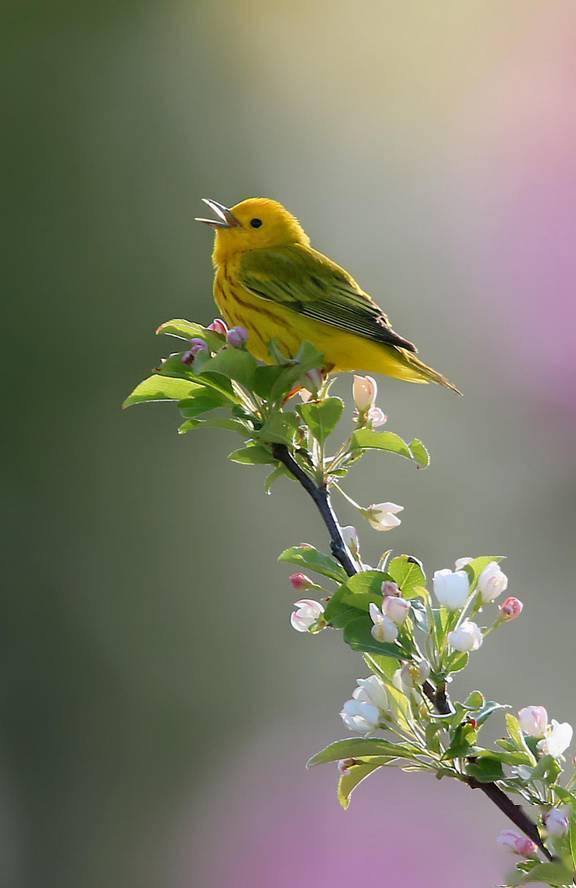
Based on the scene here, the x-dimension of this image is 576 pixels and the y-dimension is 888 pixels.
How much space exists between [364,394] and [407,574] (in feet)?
1.31

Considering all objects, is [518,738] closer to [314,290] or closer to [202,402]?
[202,402]

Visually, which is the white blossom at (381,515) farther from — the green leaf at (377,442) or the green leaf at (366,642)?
the green leaf at (366,642)

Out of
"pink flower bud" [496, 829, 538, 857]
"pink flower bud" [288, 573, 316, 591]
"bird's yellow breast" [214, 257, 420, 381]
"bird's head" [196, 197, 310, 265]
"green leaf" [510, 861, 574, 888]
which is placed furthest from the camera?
"bird's head" [196, 197, 310, 265]

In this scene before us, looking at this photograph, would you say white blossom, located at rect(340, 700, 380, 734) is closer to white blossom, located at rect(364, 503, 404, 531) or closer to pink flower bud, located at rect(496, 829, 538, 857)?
pink flower bud, located at rect(496, 829, 538, 857)

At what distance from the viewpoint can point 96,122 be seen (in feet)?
21.7

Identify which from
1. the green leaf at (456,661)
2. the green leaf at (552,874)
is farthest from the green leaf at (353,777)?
the green leaf at (552,874)

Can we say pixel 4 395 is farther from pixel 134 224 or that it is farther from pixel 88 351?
pixel 134 224

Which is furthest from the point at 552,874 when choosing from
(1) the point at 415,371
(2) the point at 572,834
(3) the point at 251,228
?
(3) the point at 251,228

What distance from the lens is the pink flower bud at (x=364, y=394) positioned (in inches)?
63.2

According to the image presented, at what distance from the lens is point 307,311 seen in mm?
2613

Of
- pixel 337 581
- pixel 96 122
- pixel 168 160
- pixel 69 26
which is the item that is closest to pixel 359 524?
pixel 168 160

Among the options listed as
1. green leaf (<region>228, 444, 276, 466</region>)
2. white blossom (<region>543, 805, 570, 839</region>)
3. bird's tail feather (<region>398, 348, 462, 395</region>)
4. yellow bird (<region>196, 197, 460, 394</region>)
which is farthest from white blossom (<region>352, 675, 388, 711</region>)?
bird's tail feather (<region>398, 348, 462, 395</region>)

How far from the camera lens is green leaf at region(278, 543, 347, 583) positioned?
4.38 feet

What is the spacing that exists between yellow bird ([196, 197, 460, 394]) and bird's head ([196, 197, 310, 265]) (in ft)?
0.04
